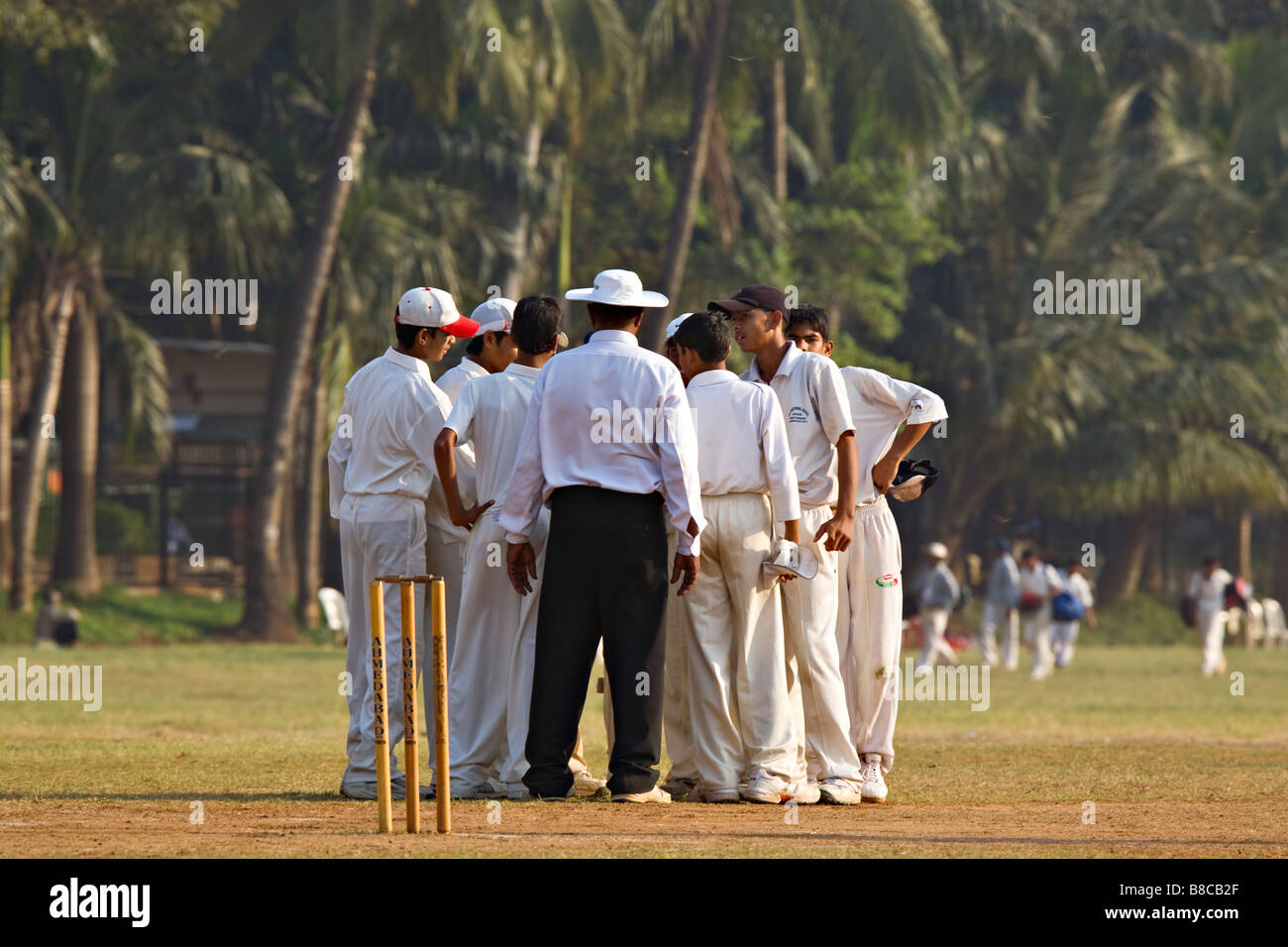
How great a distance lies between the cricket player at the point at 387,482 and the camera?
946 cm

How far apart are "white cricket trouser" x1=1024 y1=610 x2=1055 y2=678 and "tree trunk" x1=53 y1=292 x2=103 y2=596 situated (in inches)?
657

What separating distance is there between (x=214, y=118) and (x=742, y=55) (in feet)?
29.9

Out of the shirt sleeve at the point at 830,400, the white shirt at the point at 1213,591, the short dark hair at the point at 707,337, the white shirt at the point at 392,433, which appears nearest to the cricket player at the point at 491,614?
the white shirt at the point at 392,433

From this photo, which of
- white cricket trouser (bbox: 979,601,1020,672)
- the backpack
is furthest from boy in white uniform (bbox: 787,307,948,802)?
the backpack

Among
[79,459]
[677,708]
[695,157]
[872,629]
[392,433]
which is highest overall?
[695,157]

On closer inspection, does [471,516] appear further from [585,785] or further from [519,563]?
[585,785]

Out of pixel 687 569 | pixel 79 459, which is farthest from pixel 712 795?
pixel 79 459

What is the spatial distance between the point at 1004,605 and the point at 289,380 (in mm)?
11796

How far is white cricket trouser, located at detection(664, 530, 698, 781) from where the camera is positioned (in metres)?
9.84

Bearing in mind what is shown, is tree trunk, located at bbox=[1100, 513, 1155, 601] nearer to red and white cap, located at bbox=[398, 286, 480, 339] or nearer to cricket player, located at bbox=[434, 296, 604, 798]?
cricket player, located at bbox=[434, 296, 604, 798]

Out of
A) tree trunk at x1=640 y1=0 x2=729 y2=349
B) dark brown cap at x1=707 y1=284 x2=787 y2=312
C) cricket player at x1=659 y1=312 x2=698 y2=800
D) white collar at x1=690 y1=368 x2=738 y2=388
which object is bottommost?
cricket player at x1=659 y1=312 x2=698 y2=800

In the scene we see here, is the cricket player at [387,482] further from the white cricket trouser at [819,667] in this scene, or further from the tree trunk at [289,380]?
the tree trunk at [289,380]

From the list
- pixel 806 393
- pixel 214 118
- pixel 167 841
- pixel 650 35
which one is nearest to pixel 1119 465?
pixel 650 35

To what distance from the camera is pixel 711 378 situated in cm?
→ 974
